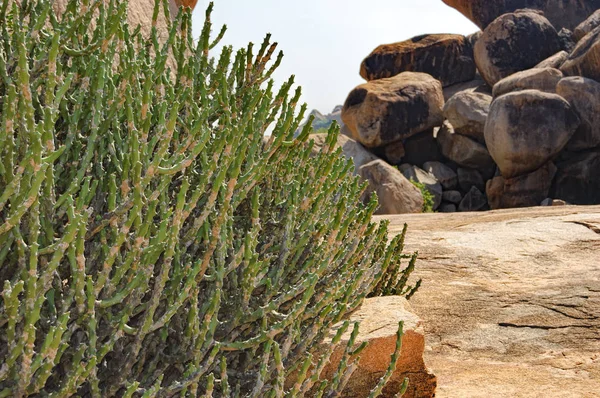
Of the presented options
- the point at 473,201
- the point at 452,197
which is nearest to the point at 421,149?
the point at 452,197

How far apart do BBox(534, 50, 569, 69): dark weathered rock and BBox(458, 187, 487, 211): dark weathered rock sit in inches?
198

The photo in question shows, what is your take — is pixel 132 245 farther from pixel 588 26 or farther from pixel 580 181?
pixel 588 26

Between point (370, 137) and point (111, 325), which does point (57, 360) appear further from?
point (370, 137)

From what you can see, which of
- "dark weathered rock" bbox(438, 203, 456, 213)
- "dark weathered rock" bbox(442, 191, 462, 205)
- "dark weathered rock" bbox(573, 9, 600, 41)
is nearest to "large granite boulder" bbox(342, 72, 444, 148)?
"dark weathered rock" bbox(442, 191, 462, 205)

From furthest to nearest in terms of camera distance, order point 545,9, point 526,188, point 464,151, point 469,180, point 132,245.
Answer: point 545,9
point 469,180
point 464,151
point 526,188
point 132,245

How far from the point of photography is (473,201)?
24016 millimetres

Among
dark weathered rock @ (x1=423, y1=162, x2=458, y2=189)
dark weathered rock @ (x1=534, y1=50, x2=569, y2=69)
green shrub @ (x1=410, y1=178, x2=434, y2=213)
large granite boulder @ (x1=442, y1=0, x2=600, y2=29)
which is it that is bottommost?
green shrub @ (x1=410, y1=178, x2=434, y2=213)

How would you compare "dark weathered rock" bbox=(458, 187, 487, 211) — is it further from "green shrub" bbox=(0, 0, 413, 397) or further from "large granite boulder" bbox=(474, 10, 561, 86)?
"green shrub" bbox=(0, 0, 413, 397)

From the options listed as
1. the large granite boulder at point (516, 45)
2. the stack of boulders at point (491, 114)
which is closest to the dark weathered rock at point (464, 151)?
the stack of boulders at point (491, 114)

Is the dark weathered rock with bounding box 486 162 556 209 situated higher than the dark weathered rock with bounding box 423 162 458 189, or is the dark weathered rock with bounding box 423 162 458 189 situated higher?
the dark weathered rock with bounding box 423 162 458 189

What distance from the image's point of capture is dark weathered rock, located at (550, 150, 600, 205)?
2158 cm

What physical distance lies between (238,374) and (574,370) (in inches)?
87.3

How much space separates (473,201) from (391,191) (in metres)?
6.52

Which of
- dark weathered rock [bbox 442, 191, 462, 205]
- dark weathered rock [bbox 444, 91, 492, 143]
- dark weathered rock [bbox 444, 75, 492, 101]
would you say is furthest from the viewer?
dark weathered rock [bbox 444, 75, 492, 101]
